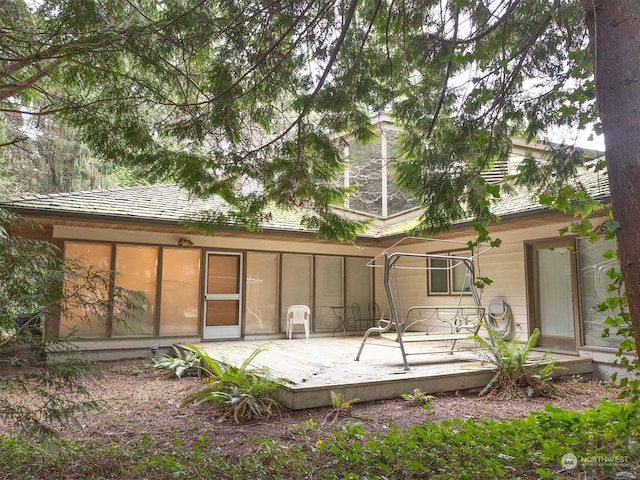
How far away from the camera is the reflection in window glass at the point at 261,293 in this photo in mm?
10477

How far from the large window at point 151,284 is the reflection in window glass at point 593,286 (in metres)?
7.23

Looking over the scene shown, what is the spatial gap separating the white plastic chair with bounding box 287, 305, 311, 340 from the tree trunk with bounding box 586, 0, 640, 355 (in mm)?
8768

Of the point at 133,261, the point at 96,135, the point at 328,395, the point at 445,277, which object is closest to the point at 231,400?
the point at 328,395

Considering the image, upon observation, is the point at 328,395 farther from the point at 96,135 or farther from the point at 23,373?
the point at 96,135

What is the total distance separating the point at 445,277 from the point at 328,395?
5.85m

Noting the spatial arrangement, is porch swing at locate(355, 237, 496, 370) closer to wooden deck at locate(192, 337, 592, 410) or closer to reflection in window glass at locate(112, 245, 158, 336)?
wooden deck at locate(192, 337, 592, 410)

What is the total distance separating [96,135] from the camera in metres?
4.00

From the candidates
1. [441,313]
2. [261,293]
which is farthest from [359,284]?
[261,293]

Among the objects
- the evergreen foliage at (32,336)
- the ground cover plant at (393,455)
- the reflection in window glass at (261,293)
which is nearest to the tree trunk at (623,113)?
the ground cover plant at (393,455)

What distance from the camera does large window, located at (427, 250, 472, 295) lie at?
9927 millimetres

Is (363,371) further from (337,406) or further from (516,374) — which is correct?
(516,374)

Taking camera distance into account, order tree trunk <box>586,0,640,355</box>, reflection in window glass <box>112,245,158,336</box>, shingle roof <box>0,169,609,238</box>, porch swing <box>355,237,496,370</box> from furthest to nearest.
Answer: reflection in window glass <box>112,245,158,336</box>
shingle roof <box>0,169,609,238</box>
porch swing <box>355,237,496,370</box>
tree trunk <box>586,0,640,355</box>

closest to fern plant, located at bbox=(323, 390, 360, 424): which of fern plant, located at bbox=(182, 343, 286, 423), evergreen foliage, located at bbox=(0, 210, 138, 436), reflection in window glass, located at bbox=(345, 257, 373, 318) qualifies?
fern plant, located at bbox=(182, 343, 286, 423)

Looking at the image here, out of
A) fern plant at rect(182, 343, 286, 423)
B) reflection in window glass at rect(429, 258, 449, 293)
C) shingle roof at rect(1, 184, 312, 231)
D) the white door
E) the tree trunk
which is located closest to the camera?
the tree trunk
